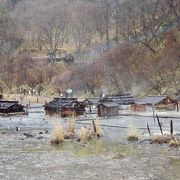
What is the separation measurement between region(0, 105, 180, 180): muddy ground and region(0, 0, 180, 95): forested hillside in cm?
3455

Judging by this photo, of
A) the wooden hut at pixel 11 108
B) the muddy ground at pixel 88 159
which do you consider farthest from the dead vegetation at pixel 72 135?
the wooden hut at pixel 11 108

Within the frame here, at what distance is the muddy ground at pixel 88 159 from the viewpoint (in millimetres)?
22391

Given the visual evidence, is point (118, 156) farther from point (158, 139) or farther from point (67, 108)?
point (67, 108)

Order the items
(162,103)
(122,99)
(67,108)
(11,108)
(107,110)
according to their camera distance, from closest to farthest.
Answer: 1. (107,110)
2. (67,108)
3. (162,103)
4. (11,108)
5. (122,99)

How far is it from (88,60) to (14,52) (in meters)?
26.1

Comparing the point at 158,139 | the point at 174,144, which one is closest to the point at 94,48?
the point at 158,139

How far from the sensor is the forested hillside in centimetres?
7444

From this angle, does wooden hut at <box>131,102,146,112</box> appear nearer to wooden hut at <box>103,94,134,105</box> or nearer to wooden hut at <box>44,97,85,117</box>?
wooden hut at <box>103,94,134,105</box>

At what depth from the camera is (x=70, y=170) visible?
23.6 metres

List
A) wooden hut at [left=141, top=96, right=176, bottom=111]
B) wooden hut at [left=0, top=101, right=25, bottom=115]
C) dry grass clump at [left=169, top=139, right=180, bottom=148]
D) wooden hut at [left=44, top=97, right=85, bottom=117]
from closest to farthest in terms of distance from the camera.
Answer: dry grass clump at [left=169, top=139, right=180, bottom=148] → wooden hut at [left=44, top=97, right=85, bottom=117] → wooden hut at [left=141, top=96, right=176, bottom=111] → wooden hut at [left=0, top=101, right=25, bottom=115]

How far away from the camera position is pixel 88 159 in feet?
→ 86.5

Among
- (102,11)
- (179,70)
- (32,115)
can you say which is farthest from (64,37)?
(32,115)

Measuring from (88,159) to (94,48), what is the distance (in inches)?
3122

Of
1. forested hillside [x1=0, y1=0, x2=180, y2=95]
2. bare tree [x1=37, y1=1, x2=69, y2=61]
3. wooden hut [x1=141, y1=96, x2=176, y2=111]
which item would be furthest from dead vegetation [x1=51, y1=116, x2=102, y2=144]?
bare tree [x1=37, y1=1, x2=69, y2=61]
